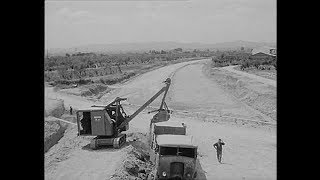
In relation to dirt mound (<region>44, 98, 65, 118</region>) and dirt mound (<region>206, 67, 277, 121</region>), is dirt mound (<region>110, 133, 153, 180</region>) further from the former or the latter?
dirt mound (<region>206, 67, 277, 121</region>)

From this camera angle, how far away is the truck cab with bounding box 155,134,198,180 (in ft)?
36.3

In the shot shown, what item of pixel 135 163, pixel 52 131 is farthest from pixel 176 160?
pixel 52 131

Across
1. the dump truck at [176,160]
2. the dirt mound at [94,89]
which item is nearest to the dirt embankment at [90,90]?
the dirt mound at [94,89]

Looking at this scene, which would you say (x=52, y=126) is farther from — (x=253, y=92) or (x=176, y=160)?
(x=253, y=92)

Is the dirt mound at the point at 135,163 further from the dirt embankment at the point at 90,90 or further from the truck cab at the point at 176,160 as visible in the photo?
the dirt embankment at the point at 90,90

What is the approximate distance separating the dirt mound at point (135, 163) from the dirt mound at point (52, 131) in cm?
402

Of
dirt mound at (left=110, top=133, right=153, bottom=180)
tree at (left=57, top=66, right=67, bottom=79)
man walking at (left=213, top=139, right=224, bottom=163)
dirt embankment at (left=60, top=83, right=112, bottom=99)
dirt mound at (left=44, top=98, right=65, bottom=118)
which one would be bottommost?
dirt mound at (left=110, top=133, right=153, bottom=180)

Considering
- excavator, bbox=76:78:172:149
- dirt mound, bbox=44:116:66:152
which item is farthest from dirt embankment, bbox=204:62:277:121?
dirt mound, bbox=44:116:66:152

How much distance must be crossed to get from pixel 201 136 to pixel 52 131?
7889 mm
